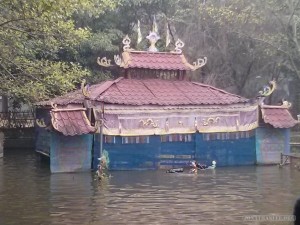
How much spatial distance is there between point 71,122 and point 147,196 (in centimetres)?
617

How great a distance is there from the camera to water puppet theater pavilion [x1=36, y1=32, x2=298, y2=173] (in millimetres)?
21406

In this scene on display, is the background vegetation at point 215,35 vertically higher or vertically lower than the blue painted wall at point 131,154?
higher

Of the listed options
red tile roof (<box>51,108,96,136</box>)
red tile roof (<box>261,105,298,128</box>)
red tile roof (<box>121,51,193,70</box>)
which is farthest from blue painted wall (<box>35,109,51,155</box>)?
red tile roof (<box>261,105,298,128</box>)

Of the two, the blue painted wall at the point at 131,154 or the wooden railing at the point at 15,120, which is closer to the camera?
the blue painted wall at the point at 131,154

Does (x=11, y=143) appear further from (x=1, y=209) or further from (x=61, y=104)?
(x=1, y=209)

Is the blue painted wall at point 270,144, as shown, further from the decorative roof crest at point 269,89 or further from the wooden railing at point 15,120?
the wooden railing at point 15,120

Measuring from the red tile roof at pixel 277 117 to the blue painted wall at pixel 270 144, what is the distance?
44 centimetres

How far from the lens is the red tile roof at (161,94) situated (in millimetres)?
22109

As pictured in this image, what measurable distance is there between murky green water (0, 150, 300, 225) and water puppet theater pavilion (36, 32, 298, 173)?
941mm

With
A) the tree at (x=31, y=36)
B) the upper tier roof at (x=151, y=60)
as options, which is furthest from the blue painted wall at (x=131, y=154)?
the tree at (x=31, y=36)

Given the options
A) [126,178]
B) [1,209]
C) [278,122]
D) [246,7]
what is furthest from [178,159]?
[246,7]

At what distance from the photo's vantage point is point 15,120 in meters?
33.6

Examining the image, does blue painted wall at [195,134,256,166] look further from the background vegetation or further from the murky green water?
the background vegetation

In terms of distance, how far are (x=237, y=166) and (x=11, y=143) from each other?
15001mm
